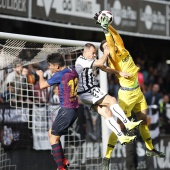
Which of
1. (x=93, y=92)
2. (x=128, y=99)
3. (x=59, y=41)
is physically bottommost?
(x=128, y=99)

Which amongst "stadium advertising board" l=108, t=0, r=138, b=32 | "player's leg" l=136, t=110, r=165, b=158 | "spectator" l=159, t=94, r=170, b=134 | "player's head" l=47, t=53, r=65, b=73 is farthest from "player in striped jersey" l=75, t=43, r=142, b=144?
"stadium advertising board" l=108, t=0, r=138, b=32

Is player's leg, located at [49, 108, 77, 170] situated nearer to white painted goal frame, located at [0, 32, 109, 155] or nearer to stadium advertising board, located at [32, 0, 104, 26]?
white painted goal frame, located at [0, 32, 109, 155]

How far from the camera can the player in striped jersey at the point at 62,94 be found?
9547 millimetres

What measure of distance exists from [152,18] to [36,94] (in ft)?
19.0

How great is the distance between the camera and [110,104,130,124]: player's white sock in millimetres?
9961

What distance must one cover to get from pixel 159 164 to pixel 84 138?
2.33 metres

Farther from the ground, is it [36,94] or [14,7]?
[14,7]

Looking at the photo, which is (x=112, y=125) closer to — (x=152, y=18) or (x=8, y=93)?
A: (x=8, y=93)

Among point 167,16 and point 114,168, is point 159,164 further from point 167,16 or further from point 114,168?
point 167,16

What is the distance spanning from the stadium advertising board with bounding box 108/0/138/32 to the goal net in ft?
11.4

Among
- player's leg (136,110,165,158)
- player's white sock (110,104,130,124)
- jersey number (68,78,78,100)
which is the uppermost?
jersey number (68,78,78,100)

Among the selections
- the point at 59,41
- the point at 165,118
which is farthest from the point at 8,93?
the point at 165,118

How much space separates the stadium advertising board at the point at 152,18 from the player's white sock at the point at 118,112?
21.3ft

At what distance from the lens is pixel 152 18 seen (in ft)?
54.4
